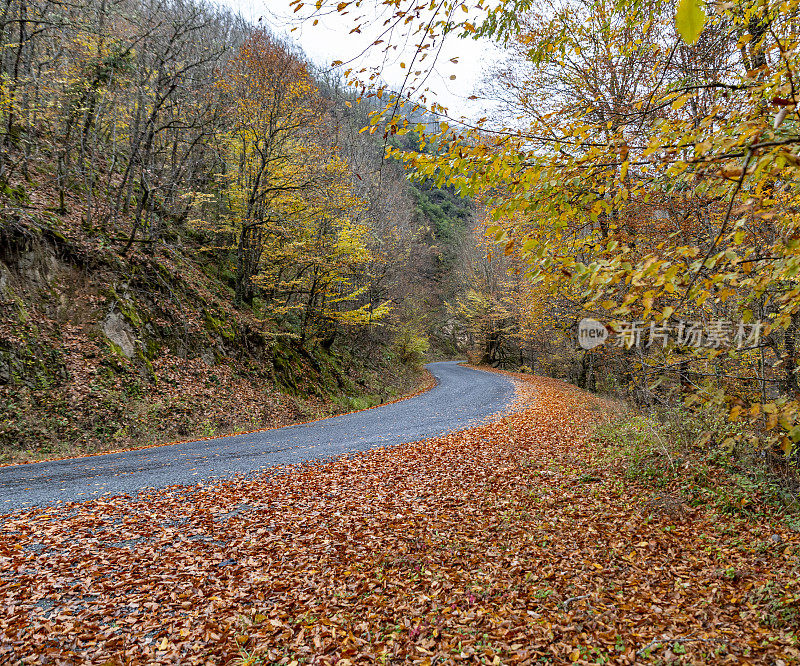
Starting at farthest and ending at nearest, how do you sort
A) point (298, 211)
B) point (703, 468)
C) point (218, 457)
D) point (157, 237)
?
point (298, 211) → point (157, 237) → point (218, 457) → point (703, 468)

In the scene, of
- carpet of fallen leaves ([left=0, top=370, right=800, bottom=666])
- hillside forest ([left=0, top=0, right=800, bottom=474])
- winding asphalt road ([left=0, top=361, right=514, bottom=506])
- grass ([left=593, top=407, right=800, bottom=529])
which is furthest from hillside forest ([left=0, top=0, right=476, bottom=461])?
grass ([left=593, top=407, right=800, bottom=529])

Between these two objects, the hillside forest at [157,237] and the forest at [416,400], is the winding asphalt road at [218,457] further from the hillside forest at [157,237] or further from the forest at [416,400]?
the hillside forest at [157,237]

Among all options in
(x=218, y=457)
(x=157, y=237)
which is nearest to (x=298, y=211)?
(x=157, y=237)

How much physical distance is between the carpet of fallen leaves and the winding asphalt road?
740 millimetres

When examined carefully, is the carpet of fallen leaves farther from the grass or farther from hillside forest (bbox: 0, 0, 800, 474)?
hillside forest (bbox: 0, 0, 800, 474)

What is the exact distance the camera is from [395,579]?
12.8 feet

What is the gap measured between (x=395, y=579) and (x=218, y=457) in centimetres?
511

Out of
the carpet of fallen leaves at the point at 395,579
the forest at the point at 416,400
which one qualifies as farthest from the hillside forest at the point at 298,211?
the carpet of fallen leaves at the point at 395,579

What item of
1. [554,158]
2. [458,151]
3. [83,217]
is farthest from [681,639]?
[83,217]

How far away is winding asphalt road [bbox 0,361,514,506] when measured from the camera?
5906 mm

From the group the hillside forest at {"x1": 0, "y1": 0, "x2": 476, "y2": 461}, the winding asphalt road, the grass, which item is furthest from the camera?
the hillside forest at {"x1": 0, "y1": 0, "x2": 476, "y2": 461}

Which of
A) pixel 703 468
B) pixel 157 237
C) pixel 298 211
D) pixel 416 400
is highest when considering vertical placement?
pixel 298 211

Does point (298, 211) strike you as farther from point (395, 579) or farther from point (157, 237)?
point (395, 579)

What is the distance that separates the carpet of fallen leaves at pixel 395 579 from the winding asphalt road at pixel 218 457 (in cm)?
74
